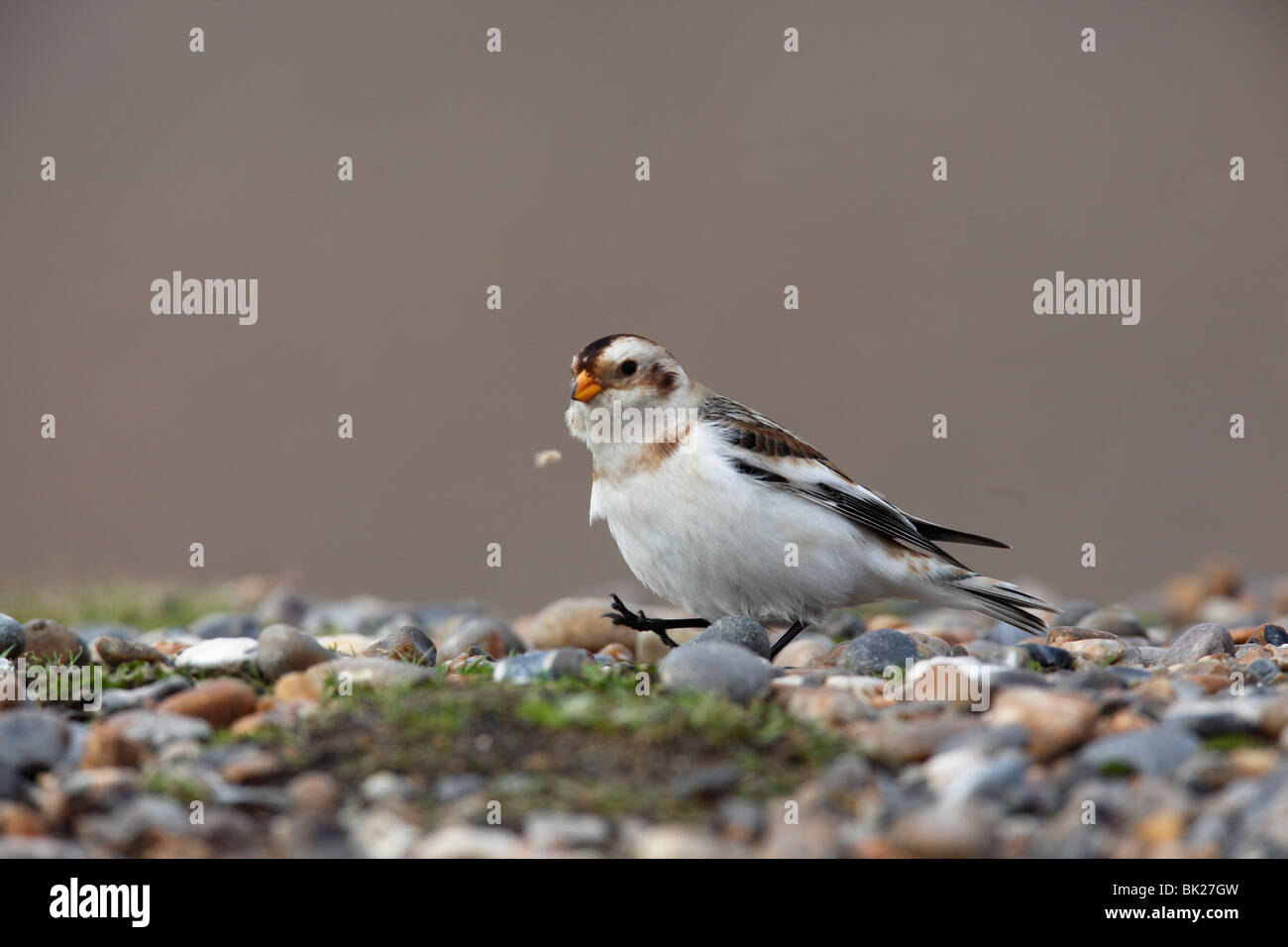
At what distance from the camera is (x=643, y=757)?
2.98 meters

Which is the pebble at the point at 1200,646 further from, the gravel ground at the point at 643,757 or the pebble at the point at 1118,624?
the pebble at the point at 1118,624

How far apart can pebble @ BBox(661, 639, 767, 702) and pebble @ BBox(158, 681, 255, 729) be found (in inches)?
48.6

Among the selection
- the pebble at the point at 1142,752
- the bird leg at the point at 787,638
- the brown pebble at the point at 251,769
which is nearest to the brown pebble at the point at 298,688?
the brown pebble at the point at 251,769

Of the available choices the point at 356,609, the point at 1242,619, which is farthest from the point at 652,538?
the point at 1242,619

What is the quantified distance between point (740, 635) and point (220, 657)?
6.02 ft

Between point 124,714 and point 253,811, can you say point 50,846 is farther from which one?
point 124,714

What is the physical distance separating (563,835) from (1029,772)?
1157mm

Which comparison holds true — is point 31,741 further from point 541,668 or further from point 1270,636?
point 1270,636

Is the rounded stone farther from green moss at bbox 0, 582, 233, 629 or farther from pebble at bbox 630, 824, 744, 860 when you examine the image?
green moss at bbox 0, 582, 233, 629

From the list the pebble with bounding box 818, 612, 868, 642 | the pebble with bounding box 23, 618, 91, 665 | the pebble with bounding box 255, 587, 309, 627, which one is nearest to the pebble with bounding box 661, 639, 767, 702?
the pebble with bounding box 23, 618, 91, 665

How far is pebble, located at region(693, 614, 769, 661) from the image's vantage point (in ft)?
14.4

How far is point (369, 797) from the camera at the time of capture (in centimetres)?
281

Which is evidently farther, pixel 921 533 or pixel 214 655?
pixel 921 533

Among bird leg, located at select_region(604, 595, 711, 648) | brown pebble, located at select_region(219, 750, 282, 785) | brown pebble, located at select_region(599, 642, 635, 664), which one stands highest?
bird leg, located at select_region(604, 595, 711, 648)
